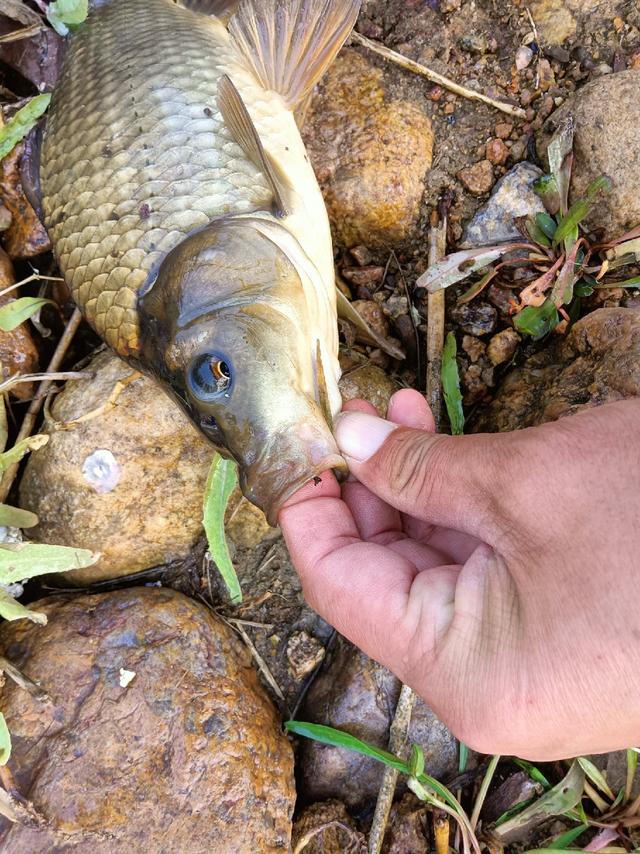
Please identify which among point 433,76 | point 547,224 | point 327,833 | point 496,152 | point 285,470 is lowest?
point 327,833

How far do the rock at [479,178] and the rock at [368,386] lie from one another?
981 mm

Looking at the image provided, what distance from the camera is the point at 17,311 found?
295 cm

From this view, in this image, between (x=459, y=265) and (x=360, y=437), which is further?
(x=459, y=265)

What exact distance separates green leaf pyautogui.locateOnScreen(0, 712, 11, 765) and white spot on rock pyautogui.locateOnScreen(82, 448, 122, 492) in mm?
954

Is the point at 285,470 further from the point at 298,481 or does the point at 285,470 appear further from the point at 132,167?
the point at 132,167

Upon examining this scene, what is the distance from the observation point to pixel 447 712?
1868 mm

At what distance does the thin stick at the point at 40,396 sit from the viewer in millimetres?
3004

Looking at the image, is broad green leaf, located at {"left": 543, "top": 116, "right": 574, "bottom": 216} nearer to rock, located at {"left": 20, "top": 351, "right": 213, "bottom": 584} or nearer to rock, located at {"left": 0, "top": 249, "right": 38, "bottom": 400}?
rock, located at {"left": 20, "top": 351, "right": 213, "bottom": 584}

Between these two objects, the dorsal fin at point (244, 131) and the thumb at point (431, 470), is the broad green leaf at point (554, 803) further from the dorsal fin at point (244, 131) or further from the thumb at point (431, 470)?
the dorsal fin at point (244, 131)

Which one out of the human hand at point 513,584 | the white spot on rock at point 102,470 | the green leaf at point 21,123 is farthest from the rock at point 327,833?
the green leaf at point 21,123

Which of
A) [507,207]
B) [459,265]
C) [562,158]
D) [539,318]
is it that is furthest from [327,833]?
[562,158]

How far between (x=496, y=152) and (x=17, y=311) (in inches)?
92.3

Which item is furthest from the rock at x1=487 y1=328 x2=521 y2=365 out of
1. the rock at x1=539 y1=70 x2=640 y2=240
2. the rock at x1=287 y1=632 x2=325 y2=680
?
the rock at x1=287 y1=632 x2=325 y2=680

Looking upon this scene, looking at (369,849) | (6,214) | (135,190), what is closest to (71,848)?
(369,849)
